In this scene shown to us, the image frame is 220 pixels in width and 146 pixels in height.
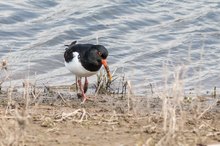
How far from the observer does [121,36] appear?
12.8m

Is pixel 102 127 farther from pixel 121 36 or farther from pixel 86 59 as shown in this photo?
pixel 121 36

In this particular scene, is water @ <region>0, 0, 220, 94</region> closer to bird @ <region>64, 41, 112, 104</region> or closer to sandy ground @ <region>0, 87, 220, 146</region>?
bird @ <region>64, 41, 112, 104</region>

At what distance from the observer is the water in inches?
410

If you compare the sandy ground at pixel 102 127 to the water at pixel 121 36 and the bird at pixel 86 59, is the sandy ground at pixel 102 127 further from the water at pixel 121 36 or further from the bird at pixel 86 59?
the water at pixel 121 36

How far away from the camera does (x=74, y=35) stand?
41.8 feet

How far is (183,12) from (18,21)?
12.7 feet

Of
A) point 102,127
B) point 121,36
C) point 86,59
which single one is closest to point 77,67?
point 86,59

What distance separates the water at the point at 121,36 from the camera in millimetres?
10422

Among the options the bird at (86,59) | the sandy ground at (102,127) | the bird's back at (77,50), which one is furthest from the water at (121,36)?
the sandy ground at (102,127)

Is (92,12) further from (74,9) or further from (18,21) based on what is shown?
(18,21)

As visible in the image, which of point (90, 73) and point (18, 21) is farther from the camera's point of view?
point (18, 21)

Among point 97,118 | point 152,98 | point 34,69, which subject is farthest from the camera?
point 34,69

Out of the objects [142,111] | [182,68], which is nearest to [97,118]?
[142,111]

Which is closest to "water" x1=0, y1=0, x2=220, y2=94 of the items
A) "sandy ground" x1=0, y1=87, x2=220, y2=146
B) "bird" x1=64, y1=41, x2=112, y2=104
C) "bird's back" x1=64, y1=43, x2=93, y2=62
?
"bird" x1=64, y1=41, x2=112, y2=104
